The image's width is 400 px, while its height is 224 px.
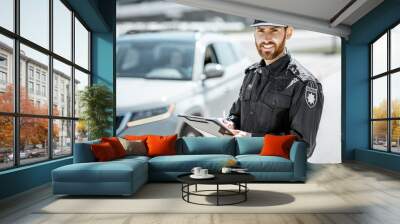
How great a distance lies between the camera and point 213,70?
29.5ft

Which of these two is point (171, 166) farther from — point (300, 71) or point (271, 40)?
point (271, 40)

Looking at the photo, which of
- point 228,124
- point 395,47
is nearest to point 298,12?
point 395,47

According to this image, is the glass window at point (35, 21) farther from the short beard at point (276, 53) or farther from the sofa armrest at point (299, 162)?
the short beard at point (276, 53)

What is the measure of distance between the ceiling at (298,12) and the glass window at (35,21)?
3348 millimetres

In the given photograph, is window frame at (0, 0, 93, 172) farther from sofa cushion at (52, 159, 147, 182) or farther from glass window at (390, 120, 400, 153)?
glass window at (390, 120, 400, 153)

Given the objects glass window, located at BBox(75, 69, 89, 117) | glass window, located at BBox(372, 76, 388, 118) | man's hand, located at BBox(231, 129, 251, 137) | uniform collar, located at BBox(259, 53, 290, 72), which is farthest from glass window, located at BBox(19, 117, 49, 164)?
glass window, located at BBox(372, 76, 388, 118)

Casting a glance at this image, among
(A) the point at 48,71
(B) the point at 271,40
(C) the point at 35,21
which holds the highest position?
(B) the point at 271,40

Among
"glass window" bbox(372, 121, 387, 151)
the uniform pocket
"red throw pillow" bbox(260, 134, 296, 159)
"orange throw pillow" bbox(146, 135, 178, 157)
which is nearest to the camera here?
"red throw pillow" bbox(260, 134, 296, 159)

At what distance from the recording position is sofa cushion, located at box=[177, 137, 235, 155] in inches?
268

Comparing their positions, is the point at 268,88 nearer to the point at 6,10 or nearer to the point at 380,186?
the point at 380,186

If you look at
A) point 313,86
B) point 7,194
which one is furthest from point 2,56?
point 313,86

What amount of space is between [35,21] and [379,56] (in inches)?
276

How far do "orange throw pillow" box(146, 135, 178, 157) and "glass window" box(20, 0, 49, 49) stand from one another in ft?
7.34

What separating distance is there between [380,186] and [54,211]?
4.37 m
